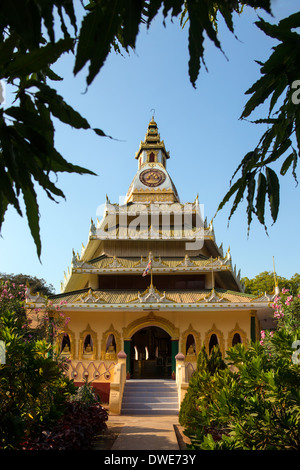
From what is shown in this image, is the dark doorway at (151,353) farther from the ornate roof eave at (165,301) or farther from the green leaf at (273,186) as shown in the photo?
the green leaf at (273,186)

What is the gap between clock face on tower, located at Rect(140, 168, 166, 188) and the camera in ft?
80.5

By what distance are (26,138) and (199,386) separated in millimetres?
8238

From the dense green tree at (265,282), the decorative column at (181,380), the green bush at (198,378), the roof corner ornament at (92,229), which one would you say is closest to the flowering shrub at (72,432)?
the green bush at (198,378)

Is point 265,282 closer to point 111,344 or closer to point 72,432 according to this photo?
point 111,344

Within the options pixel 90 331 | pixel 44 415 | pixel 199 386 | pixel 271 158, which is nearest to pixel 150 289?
pixel 90 331

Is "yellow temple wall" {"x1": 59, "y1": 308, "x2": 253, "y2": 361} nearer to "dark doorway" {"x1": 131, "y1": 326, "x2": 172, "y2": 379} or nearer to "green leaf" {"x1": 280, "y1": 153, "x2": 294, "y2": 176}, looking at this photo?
"dark doorway" {"x1": 131, "y1": 326, "x2": 172, "y2": 379}

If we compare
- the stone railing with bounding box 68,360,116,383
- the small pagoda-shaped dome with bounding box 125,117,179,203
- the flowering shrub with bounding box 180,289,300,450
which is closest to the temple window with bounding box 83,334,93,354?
the stone railing with bounding box 68,360,116,383

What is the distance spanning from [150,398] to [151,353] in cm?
921

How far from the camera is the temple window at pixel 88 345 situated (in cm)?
1708

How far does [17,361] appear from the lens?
19.4ft

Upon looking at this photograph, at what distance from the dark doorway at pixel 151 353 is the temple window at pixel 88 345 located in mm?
3919

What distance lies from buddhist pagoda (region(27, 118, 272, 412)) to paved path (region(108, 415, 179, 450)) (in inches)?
56.2

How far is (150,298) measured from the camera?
16.4m
